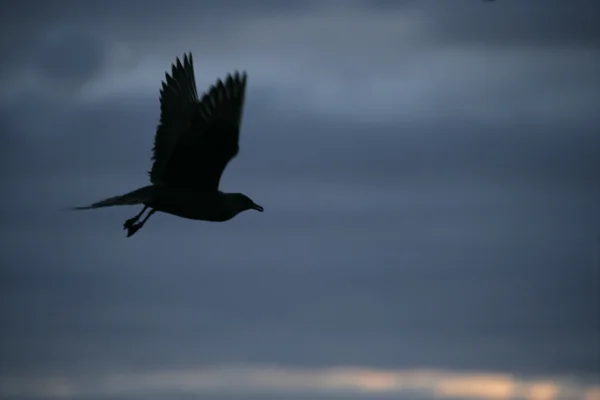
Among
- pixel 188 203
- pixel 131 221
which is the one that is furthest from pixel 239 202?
pixel 131 221

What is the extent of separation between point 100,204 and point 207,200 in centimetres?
284

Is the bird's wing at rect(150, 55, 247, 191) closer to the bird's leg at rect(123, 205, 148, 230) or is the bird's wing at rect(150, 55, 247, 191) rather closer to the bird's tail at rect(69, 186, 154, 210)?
the bird's tail at rect(69, 186, 154, 210)

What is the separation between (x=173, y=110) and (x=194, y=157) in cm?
486

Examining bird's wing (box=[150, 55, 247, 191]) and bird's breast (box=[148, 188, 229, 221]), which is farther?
bird's breast (box=[148, 188, 229, 221])

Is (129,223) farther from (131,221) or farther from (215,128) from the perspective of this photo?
(215,128)

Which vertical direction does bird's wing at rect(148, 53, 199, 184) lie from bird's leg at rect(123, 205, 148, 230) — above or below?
above

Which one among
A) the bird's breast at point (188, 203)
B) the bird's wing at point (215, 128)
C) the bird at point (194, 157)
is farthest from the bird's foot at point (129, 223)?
the bird's wing at point (215, 128)

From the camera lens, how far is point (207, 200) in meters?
31.4

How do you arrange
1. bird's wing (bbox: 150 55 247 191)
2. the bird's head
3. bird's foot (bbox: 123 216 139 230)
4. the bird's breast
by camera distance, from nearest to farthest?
1. bird's wing (bbox: 150 55 247 191)
2. the bird's breast
3. the bird's head
4. bird's foot (bbox: 123 216 139 230)

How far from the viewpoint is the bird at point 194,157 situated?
A: 29.4 metres

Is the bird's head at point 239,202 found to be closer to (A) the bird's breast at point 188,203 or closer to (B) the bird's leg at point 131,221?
(A) the bird's breast at point 188,203

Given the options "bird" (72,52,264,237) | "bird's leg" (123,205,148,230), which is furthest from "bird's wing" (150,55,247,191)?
"bird's leg" (123,205,148,230)

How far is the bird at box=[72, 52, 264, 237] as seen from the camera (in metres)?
29.4

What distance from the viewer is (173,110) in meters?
34.8
